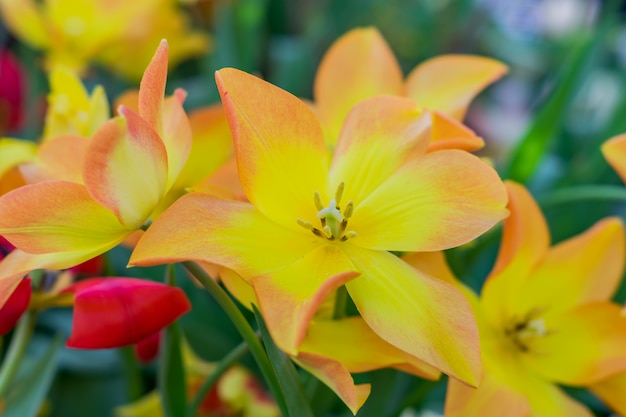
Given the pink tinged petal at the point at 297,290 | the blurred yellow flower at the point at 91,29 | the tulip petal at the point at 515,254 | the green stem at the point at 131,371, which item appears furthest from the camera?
the blurred yellow flower at the point at 91,29

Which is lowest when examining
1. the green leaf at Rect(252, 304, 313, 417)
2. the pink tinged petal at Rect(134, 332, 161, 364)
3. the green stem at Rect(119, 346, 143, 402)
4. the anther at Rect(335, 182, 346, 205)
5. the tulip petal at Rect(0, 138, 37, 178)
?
the green stem at Rect(119, 346, 143, 402)

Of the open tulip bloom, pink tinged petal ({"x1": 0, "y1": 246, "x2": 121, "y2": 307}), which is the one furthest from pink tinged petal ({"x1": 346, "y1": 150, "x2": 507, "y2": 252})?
pink tinged petal ({"x1": 0, "y1": 246, "x2": 121, "y2": 307})

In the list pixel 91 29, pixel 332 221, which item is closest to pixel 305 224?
pixel 332 221

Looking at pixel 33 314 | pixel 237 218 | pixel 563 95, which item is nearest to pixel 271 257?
pixel 237 218

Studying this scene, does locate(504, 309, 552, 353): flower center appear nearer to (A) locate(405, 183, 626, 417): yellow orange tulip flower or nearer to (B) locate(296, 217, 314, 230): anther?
(A) locate(405, 183, 626, 417): yellow orange tulip flower

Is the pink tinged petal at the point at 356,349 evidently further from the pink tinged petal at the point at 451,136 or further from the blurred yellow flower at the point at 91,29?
the blurred yellow flower at the point at 91,29

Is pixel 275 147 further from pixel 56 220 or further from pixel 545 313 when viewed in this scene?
pixel 545 313

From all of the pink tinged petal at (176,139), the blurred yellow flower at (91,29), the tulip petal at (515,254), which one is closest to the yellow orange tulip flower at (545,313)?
the tulip petal at (515,254)
